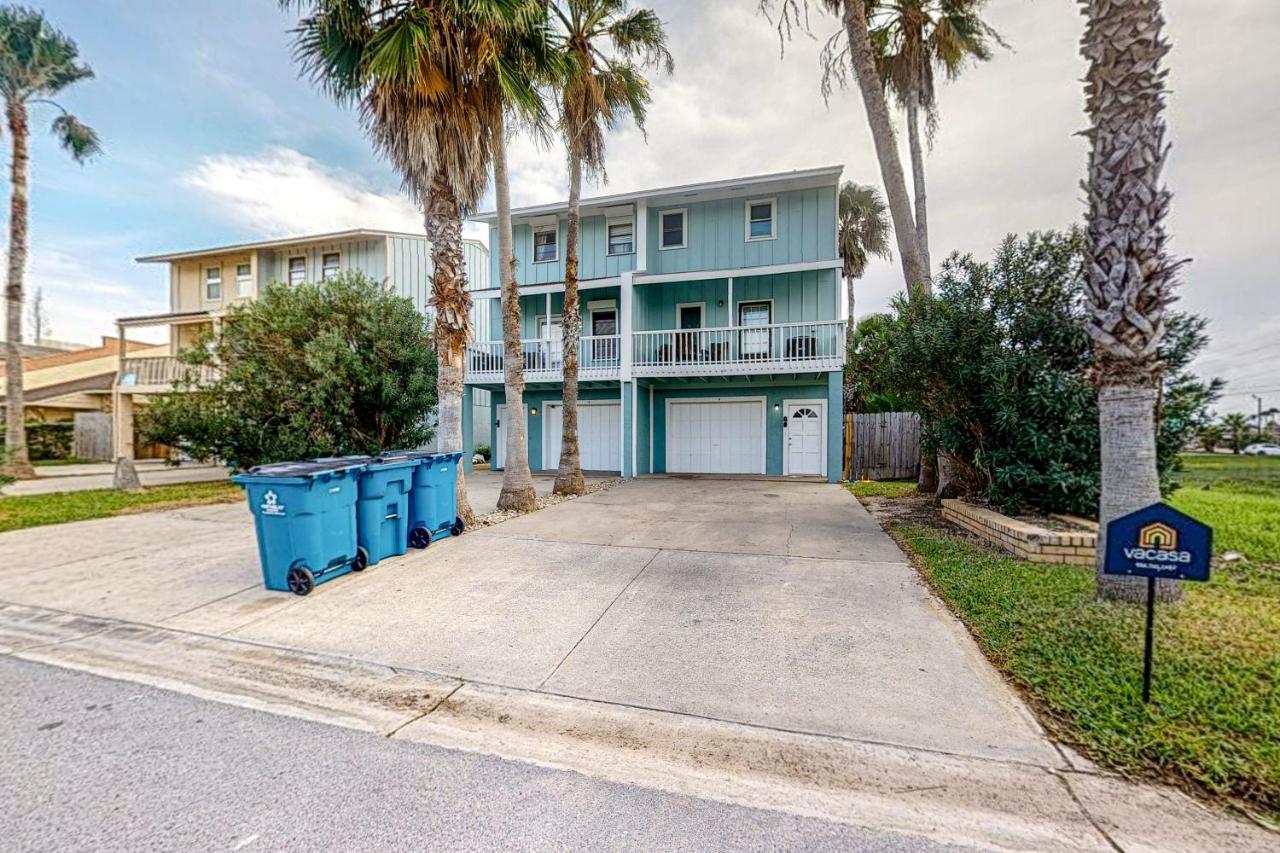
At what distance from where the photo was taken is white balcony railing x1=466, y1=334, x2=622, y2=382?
47.1 ft

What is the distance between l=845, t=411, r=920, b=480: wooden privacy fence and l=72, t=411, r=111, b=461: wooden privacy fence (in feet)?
92.5

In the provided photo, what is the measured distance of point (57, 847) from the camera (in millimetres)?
1960

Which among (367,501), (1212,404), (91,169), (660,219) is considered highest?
(91,169)

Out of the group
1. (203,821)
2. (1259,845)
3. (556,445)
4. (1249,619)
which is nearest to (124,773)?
(203,821)

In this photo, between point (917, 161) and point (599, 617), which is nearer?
point (599, 617)

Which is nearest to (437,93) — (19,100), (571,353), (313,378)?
(571,353)

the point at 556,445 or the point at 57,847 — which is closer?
the point at 57,847

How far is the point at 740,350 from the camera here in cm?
1377

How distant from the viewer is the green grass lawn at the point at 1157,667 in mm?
2305

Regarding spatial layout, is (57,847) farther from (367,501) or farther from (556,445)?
(556,445)

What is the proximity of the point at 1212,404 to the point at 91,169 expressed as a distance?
2569 centimetres

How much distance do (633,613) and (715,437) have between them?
1102cm

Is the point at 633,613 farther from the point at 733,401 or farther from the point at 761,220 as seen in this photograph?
the point at 761,220

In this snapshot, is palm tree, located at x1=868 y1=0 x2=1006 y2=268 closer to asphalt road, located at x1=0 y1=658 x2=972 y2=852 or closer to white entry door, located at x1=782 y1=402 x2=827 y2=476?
white entry door, located at x1=782 y1=402 x2=827 y2=476
